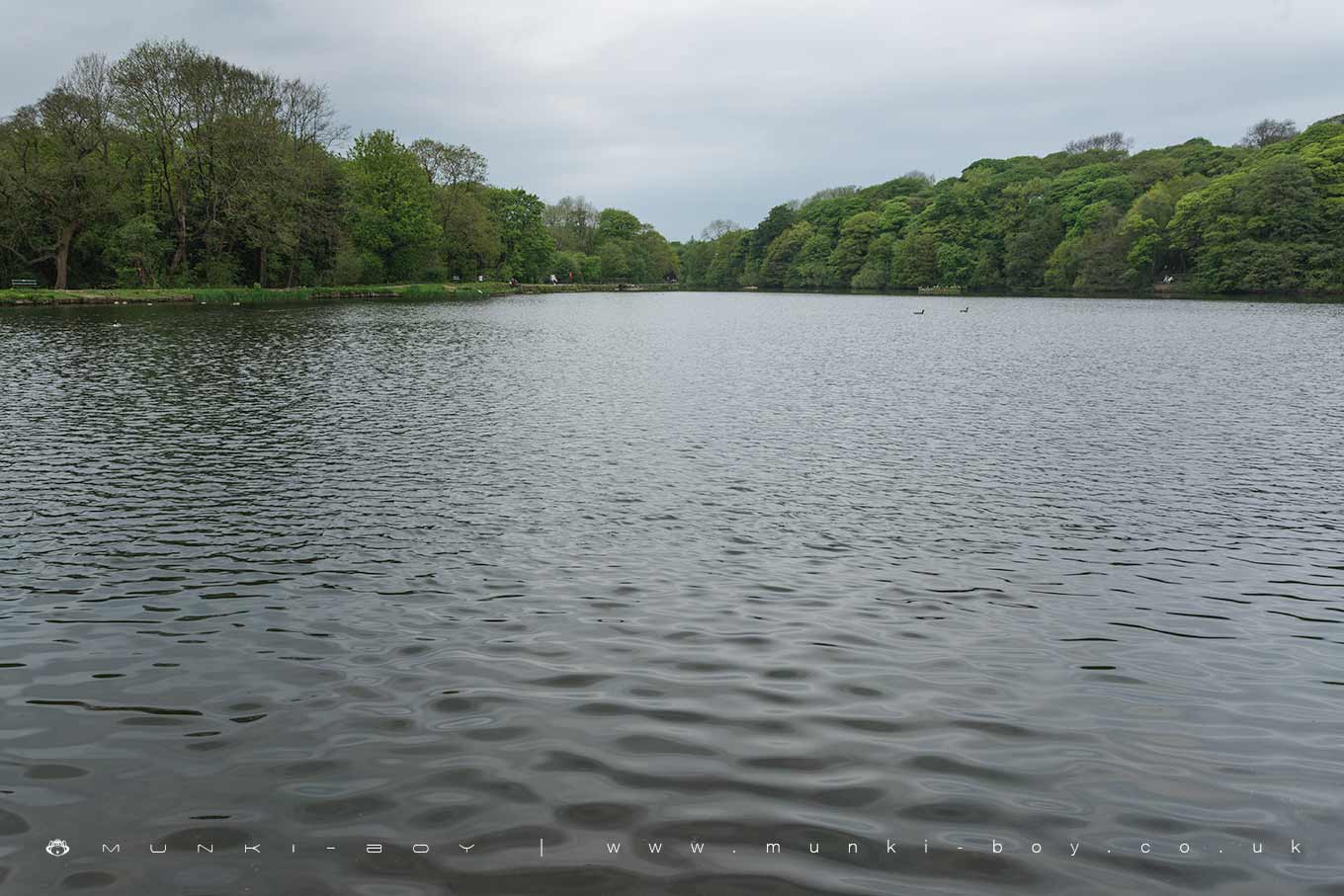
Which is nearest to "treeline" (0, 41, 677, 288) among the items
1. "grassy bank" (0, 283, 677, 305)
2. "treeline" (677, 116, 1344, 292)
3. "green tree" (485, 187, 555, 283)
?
"grassy bank" (0, 283, 677, 305)

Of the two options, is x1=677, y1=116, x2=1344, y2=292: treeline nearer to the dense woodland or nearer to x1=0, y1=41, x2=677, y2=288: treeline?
the dense woodland

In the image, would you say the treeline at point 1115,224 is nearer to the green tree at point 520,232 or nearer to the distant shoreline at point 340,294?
the distant shoreline at point 340,294

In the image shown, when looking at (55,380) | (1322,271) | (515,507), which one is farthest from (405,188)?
(1322,271)

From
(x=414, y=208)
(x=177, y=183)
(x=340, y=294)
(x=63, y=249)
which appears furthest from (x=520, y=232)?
(x=63, y=249)

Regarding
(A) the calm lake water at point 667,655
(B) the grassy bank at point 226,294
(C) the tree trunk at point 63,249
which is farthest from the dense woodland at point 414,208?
(A) the calm lake water at point 667,655

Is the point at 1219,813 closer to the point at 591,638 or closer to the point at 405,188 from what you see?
the point at 591,638

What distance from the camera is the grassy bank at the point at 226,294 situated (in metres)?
63.6

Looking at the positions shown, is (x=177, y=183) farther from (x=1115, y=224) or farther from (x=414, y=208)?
(x=1115, y=224)

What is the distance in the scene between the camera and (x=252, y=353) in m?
35.7

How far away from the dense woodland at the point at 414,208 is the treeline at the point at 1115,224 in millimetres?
344

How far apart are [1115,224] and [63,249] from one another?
13393 cm

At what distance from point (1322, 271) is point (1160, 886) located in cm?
12725

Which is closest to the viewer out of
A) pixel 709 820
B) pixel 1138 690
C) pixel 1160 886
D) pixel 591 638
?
pixel 1160 886

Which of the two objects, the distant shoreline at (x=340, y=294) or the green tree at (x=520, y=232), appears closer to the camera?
the distant shoreline at (x=340, y=294)
